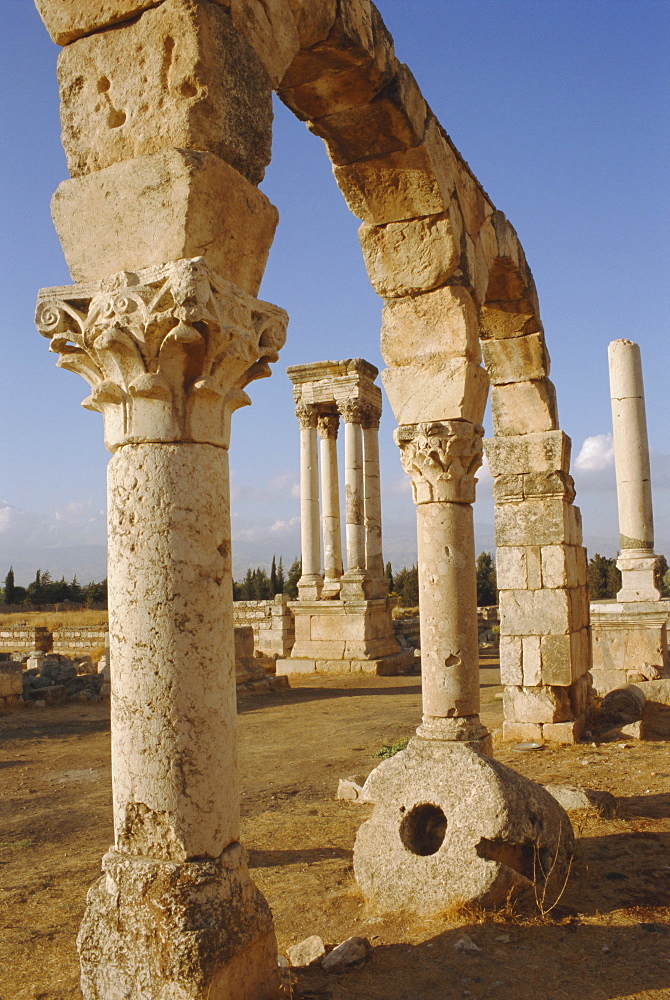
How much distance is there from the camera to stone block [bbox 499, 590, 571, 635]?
8.90 metres

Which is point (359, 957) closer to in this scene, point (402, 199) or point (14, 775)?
point (402, 199)

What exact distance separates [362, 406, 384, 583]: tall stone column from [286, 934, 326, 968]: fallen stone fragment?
14.9m

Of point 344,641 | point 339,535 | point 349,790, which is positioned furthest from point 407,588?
point 349,790

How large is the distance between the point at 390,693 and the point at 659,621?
4.93m

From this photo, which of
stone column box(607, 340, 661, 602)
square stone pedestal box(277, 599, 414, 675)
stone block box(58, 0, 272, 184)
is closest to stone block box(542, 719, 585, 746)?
stone column box(607, 340, 661, 602)

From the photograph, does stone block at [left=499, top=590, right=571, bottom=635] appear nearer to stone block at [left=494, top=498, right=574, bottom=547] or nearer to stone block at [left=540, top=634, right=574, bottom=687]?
stone block at [left=540, top=634, right=574, bottom=687]

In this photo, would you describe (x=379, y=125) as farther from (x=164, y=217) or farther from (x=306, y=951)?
(x=306, y=951)

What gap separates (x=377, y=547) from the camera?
19094 mm

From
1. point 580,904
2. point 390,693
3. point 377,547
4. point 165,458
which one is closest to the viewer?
point 165,458

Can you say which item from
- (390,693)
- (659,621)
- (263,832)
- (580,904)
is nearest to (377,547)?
(390,693)

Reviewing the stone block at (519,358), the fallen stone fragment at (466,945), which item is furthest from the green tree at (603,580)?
the fallen stone fragment at (466,945)

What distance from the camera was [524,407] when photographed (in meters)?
9.30

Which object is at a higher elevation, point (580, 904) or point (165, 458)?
point (165, 458)

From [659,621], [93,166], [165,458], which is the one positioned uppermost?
[93,166]
